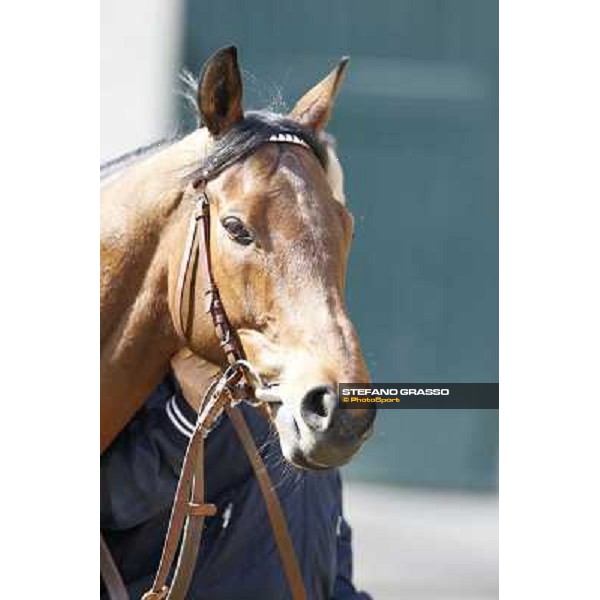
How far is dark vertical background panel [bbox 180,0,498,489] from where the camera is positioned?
88.3 inches

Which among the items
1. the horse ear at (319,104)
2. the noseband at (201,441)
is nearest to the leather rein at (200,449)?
the noseband at (201,441)

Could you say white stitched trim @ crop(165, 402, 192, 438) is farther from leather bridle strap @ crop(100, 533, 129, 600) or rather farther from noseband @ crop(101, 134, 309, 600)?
leather bridle strap @ crop(100, 533, 129, 600)

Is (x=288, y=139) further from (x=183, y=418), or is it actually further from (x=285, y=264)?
(x=183, y=418)

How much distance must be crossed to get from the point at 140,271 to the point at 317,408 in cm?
42

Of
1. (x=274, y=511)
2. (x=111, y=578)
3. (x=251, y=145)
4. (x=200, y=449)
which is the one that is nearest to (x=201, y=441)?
(x=200, y=449)

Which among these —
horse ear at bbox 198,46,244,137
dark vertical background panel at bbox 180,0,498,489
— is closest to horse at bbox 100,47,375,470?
horse ear at bbox 198,46,244,137

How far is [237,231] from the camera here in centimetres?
188

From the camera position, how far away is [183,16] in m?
2.26

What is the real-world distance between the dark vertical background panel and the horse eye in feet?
1.30
